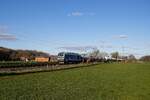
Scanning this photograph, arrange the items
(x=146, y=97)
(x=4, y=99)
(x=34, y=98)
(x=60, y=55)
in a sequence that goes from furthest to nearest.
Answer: (x=60, y=55)
(x=146, y=97)
(x=34, y=98)
(x=4, y=99)

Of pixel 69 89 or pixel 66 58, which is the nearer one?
Result: pixel 69 89

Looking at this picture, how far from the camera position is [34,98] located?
538 inches

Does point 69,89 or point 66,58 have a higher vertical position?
point 66,58

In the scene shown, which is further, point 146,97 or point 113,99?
point 146,97

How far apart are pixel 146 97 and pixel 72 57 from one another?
61.8 metres

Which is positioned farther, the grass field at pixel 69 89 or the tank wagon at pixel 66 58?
the tank wagon at pixel 66 58

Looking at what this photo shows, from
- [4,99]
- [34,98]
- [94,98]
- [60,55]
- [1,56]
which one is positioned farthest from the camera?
[1,56]

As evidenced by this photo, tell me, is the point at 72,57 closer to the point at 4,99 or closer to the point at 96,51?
the point at 4,99

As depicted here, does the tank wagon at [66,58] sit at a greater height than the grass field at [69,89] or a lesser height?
greater

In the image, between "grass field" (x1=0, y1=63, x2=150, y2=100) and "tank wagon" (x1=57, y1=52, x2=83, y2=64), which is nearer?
"grass field" (x1=0, y1=63, x2=150, y2=100)

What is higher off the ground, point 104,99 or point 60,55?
point 60,55

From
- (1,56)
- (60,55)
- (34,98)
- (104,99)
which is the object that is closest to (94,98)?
(104,99)

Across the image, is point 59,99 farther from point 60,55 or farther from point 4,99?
point 60,55

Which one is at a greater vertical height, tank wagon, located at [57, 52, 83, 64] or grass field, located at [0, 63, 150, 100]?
tank wagon, located at [57, 52, 83, 64]
